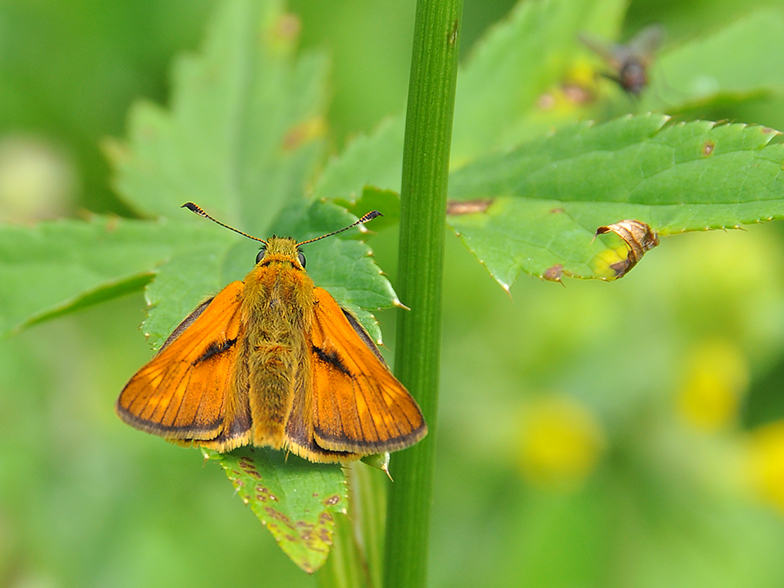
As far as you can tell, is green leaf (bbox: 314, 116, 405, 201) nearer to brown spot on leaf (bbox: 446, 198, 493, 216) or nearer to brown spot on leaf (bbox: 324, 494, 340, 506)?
brown spot on leaf (bbox: 446, 198, 493, 216)

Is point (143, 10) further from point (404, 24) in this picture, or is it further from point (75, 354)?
point (75, 354)

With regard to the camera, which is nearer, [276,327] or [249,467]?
[249,467]

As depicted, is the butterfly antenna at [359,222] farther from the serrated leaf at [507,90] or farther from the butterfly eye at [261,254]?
the serrated leaf at [507,90]

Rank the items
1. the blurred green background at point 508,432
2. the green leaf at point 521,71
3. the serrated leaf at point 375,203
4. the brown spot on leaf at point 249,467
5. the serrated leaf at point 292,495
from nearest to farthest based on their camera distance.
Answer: the serrated leaf at point 292,495
the brown spot on leaf at point 249,467
the serrated leaf at point 375,203
the green leaf at point 521,71
the blurred green background at point 508,432

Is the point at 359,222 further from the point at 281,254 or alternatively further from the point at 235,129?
the point at 235,129

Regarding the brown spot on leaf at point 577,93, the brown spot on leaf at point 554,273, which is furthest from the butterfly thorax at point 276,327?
the brown spot on leaf at point 577,93

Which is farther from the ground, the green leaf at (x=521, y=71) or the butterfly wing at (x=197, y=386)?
the green leaf at (x=521, y=71)

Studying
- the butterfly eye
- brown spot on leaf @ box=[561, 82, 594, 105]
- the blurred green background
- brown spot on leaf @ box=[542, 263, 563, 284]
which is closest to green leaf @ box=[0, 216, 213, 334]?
the butterfly eye

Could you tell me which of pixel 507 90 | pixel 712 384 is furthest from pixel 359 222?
pixel 712 384
